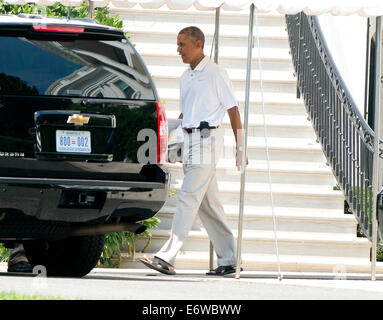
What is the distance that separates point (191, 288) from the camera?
7633 millimetres

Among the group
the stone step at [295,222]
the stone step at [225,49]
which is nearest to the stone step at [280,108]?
the stone step at [225,49]

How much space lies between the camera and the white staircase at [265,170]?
11.0m

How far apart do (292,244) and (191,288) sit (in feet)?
11.7

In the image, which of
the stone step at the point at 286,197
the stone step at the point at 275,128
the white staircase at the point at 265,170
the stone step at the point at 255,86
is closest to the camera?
the white staircase at the point at 265,170

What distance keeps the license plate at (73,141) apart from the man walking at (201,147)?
1.56m

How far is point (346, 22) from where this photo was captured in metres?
15.8

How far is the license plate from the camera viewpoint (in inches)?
299

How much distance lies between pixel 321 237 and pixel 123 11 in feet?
15.6

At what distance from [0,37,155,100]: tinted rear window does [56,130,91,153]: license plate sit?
0.28m

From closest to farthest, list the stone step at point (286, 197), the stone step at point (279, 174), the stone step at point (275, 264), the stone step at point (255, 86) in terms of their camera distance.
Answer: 1. the stone step at point (275, 264)
2. the stone step at point (286, 197)
3. the stone step at point (279, 174)
4. the stone step at point (255, 86)

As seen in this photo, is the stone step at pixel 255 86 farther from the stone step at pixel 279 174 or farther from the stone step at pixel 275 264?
the stone step at pixel 275 264

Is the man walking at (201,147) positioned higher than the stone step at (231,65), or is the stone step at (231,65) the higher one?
the stone step at (231,65)

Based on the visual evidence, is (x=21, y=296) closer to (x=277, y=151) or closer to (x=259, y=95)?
(x=277, y=151)

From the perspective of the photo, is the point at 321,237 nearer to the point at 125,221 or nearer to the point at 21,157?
the point at 125,221
